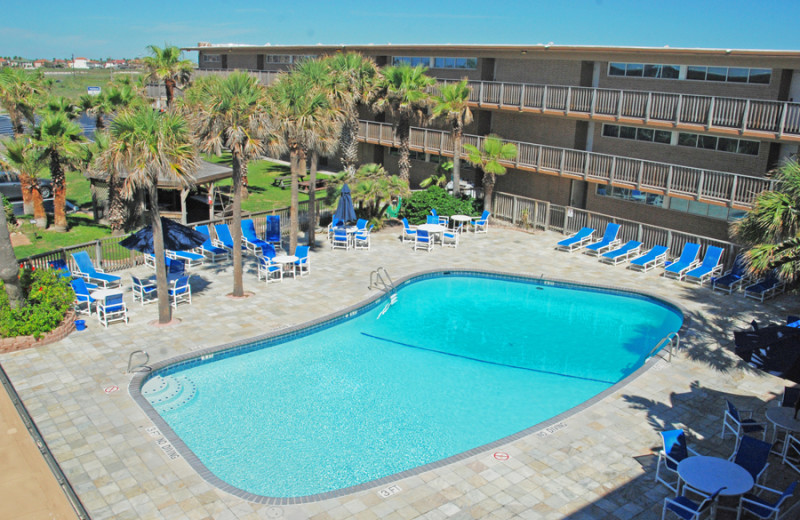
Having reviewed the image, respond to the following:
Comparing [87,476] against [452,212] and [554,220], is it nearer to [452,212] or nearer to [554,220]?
[452,212]

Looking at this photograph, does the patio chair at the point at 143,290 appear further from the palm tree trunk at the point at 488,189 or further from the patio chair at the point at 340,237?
the palm tree trunk at the point at 488,189

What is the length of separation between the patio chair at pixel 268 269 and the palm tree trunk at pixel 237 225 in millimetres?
1428

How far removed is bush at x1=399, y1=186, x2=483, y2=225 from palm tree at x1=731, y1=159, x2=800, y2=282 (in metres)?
13.1

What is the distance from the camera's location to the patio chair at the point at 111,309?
1562 centimetres

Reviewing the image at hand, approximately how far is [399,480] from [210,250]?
1341 centimetres

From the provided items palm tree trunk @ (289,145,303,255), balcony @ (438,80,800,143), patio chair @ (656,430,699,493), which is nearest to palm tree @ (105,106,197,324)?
palm tree trunk @ (289,145,303,255)

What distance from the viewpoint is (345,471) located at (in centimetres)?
1088

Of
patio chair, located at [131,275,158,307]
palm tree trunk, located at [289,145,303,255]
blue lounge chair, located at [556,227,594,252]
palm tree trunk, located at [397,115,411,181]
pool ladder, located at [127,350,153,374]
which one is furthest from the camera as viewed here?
palm tree trunk, located at [397,115,411,181]

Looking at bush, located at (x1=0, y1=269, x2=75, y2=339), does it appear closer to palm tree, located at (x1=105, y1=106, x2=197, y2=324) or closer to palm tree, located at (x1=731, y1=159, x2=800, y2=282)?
palm tree, located at (x1=105, y1=106, x2=197, y2=324)

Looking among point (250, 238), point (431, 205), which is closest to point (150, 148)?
point (250, 238)

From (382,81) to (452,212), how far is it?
6.28 m

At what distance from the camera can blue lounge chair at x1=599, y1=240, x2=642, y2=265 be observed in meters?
22.7

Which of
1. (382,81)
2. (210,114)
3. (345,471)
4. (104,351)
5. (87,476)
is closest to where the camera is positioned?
(87,476)

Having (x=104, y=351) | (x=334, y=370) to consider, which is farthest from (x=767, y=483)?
(x=104, y=351)
